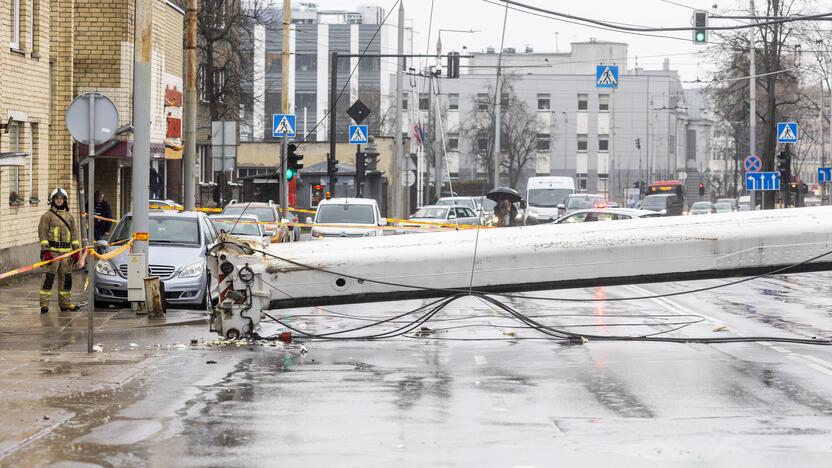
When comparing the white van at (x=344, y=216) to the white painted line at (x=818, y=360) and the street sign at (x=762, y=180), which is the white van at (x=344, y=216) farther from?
the street sign at (x=762, y=180)

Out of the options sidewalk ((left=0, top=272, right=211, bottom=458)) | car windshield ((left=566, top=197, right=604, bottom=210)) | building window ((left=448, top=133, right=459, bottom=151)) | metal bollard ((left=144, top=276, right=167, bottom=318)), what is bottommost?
sidewalk ((left=0, top=272, right=211, bottom=458))

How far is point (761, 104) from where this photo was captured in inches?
3046

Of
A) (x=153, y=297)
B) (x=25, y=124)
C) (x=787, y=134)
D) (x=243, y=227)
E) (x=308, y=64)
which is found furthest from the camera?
(x=308, y=64)

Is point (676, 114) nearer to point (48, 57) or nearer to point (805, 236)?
point (48, 57)

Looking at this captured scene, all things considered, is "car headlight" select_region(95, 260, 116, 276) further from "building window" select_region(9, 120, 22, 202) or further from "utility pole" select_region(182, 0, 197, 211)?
"building window" select_region(9, 120, 22, 202)

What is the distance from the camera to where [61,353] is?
14.5 m

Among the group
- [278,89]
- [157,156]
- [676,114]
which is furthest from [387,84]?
[157,156]

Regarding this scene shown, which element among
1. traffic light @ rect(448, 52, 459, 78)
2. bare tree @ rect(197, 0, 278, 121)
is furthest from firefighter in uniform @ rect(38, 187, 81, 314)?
Answer: bare tree @ rect(197, 0, 278, 121)

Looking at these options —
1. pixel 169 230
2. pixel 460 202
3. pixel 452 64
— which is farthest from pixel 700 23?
pixel 460 202

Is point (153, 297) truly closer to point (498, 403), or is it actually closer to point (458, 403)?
point (458, 403)

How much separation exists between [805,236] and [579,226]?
2501mm

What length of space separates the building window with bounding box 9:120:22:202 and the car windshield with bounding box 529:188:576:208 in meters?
36.5

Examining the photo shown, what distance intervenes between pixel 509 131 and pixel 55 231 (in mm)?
85013

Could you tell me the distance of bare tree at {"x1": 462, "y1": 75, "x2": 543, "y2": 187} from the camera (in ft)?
336
